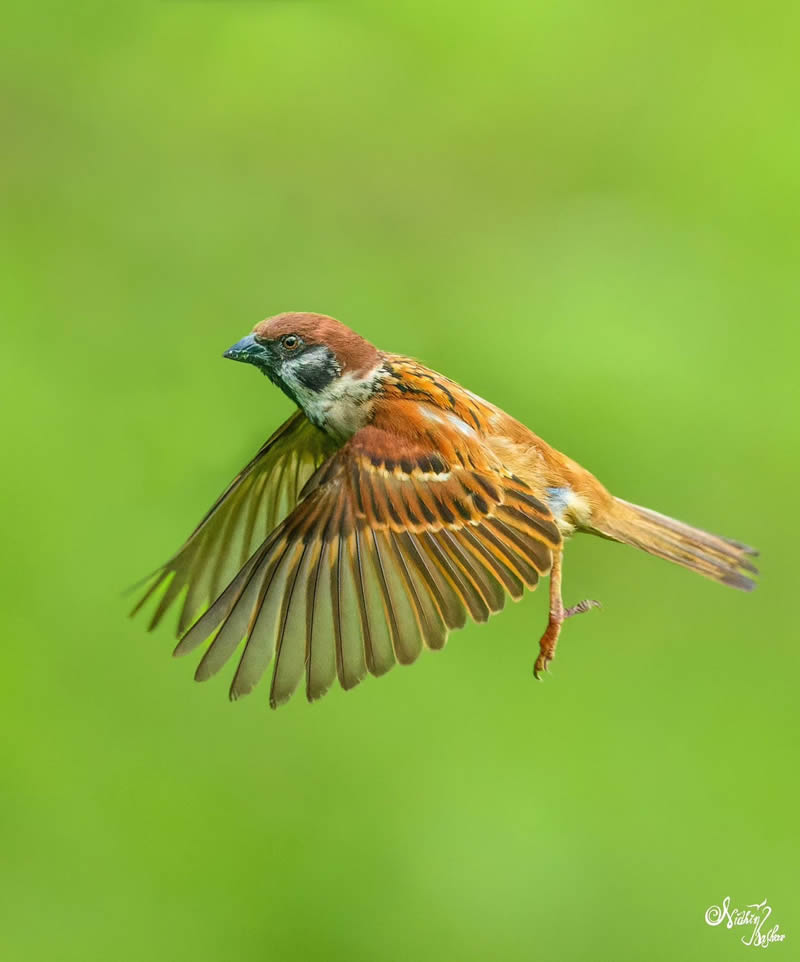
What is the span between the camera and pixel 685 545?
4.43 meters

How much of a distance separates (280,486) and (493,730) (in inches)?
84.5

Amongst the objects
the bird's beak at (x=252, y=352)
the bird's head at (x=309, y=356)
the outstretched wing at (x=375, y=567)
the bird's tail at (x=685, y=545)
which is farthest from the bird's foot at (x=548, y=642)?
the bird's beak at (x=252, y=352)

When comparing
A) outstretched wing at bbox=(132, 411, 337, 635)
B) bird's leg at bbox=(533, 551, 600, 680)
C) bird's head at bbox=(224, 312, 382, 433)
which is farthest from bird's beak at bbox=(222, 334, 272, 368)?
bird's leg at bbox=(533, 551, 600, 680)

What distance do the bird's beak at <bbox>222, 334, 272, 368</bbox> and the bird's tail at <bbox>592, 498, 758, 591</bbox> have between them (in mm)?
1112

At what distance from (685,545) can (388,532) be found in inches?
39.9

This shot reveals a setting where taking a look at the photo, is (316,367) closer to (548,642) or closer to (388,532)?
(388,532)

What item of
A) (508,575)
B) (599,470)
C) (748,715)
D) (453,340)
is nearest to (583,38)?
(453,340)

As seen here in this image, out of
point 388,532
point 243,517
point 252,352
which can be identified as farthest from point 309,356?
point 243,517

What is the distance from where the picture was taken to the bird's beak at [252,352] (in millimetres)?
3947

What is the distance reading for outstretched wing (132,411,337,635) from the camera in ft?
15.0

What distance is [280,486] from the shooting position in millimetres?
4730
